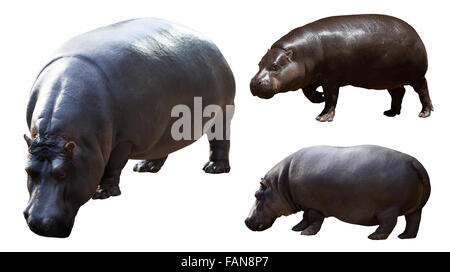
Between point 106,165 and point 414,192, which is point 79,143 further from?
point 414,192

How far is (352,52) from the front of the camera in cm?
913

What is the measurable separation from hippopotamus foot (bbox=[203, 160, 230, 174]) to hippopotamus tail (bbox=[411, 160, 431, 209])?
260 cm

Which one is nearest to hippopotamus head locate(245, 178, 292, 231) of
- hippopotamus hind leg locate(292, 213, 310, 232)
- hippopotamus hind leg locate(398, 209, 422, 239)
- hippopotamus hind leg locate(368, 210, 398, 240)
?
hippopotamus hind leg locate(292, 213, 310, 232)

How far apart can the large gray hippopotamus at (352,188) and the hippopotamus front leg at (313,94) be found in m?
2.09

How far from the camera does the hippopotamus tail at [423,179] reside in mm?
7035

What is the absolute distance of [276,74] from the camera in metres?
9.00

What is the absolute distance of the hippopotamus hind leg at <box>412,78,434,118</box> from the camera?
9.52m

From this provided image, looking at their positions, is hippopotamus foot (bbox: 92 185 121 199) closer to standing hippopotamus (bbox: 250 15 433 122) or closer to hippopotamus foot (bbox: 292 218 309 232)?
hippopotamus foot (bbox: 292 218 309 232)

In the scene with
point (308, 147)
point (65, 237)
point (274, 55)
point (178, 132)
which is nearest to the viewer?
point (65, 237)

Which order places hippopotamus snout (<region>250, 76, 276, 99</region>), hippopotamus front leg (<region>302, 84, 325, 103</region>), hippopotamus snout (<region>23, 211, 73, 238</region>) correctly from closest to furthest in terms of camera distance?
hippopotamus snout (<region>23, 211, 73, 238</region>) → hippopotamus snout (<region>250, 76, 276, 99</region>) → hippopotamus front leg (<region>302, 84, 325, 103</region>)

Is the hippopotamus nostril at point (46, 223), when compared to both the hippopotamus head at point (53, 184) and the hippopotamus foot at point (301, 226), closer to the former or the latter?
the hippopotamus head at point (53, 184)

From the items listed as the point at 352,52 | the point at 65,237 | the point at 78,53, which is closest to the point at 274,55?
the point at 352,52

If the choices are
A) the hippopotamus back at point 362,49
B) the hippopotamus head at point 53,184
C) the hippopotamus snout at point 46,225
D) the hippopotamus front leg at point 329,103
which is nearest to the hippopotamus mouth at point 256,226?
the hippopotamus head at point 53,184

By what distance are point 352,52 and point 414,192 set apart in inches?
96.8
